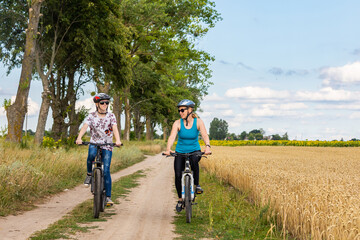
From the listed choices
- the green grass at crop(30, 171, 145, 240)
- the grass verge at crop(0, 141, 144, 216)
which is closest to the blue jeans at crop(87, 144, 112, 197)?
the green grass at crop(30, 171, 145, 240)

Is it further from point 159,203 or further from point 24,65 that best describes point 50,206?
point 24,65

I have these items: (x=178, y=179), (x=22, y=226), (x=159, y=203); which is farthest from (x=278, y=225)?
(x=22, y=226)

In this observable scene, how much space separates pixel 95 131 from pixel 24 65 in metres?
13.4

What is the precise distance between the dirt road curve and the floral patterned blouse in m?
1.65

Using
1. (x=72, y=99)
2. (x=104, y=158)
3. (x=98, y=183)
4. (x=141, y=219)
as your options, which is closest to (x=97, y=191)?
(x=98, y=183)

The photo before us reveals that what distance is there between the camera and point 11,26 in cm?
2234

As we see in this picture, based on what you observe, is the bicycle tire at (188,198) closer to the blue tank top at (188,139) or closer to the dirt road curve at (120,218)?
the dirt road curve at (120,218)

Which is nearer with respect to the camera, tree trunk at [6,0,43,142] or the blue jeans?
the blue jeans

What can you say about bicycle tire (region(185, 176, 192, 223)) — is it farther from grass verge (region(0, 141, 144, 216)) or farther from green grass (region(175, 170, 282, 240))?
grass verge (region(0, 141, 144, 216))

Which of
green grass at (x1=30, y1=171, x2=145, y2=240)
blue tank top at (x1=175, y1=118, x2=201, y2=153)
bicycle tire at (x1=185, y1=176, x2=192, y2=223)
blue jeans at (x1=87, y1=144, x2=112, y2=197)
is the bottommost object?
green grass at (x1=30, y1=171, x2=145, y2=240)

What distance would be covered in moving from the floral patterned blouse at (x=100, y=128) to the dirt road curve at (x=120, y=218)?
1653mm

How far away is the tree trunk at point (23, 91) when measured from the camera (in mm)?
18844

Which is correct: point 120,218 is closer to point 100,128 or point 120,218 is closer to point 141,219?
point 141,219

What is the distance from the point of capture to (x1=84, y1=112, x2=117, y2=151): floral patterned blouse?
7.79m
